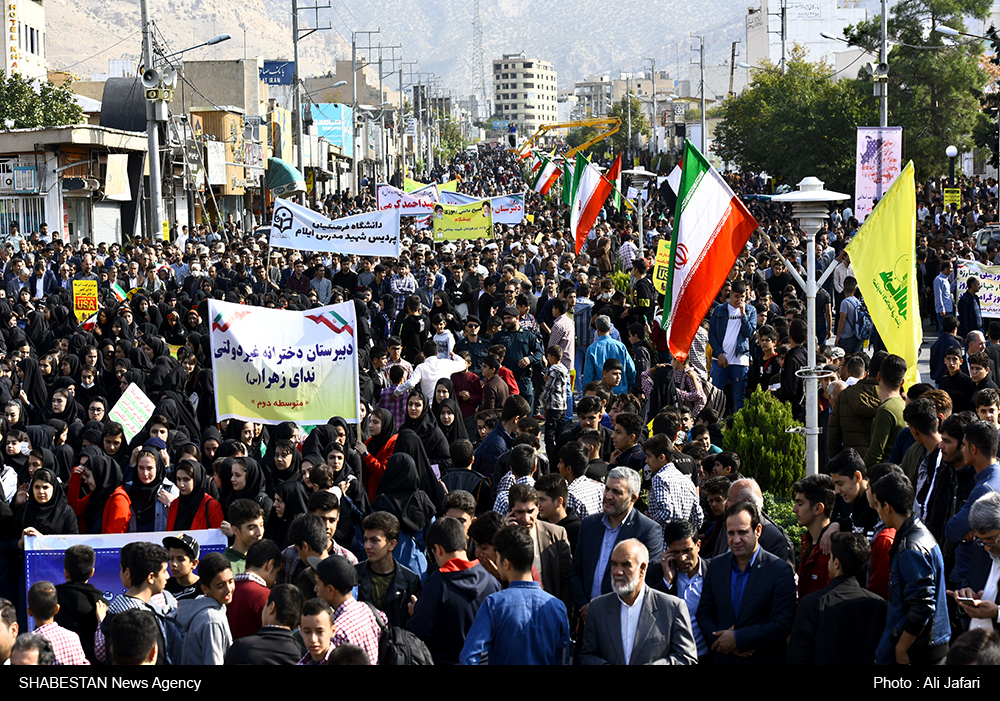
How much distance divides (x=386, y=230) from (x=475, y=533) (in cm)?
1130

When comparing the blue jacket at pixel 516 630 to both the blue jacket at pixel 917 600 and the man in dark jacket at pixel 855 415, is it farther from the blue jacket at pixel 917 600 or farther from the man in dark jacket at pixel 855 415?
the man in dark jacket at pixel 855 415

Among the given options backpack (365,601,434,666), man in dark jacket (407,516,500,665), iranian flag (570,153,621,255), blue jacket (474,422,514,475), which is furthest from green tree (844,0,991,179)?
backpack (365,601,434,666)

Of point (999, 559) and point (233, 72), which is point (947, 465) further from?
point (233, 72)

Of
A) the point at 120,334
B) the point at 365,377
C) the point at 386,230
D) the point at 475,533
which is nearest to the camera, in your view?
the point at 475,533

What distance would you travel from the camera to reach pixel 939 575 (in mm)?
5035

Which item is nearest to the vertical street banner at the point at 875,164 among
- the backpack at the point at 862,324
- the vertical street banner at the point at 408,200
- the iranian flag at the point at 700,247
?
the backpack at the point at 862,324

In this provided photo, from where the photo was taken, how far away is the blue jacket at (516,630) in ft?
16.0

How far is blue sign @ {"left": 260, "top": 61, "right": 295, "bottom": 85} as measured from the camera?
221 feet

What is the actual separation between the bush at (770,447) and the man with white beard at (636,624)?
408cm

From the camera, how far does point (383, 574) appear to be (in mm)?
6020

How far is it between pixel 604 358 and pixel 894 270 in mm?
3273

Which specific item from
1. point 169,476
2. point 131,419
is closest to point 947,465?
point 169,476

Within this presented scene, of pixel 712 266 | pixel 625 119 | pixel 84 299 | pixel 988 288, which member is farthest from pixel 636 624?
pixel 625 119

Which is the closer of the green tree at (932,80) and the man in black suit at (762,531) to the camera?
the man in black suit at (762,531)
